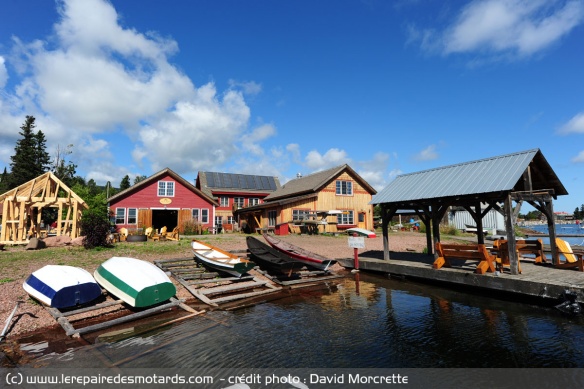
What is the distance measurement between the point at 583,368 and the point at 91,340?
1009 cm

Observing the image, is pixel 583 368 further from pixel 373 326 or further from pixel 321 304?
pixel 321 304

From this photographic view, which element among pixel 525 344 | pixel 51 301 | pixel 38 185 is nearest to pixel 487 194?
pixel 525 344

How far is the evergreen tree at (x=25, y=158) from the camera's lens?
2226 inches

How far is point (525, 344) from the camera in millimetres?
6941

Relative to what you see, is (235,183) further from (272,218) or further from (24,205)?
(24,205)

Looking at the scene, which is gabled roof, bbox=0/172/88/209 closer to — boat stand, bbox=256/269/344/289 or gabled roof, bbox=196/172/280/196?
boat stand, bbox=256/269/344/289

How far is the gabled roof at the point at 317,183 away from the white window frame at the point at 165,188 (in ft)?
39.9

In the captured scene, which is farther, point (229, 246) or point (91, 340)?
point (229, 246)

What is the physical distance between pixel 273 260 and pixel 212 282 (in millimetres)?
2662

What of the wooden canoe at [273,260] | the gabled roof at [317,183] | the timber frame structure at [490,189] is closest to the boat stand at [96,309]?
the wooden canoe at [273,260]

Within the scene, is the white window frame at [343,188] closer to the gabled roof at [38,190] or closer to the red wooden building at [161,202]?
the red wooden building at [161,202]

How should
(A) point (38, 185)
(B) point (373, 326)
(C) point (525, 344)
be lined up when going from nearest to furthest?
(C) point (525, 344) < (B) point (373, 326) < (A) point (38, 185)

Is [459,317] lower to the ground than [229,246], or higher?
lower

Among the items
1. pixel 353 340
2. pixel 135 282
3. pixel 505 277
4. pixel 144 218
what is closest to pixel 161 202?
pixel 144 218
